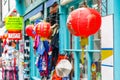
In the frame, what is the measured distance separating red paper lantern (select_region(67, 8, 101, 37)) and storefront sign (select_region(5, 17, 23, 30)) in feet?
25.3

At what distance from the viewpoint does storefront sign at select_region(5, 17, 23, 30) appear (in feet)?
39.9

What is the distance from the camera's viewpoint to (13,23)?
12.2m

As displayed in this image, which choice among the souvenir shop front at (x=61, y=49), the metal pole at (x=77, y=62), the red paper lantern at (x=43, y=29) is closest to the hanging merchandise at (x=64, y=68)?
the souvenir shop front at (x=61, y=49)

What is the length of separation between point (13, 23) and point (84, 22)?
26.1 ft

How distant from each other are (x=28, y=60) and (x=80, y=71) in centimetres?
563

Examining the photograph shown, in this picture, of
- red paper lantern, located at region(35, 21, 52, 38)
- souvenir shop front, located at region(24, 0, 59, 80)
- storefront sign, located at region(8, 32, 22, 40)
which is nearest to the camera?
red paper lantern, located at region(35, 21, 52, 38)

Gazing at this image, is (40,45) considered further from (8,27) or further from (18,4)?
(18,4)

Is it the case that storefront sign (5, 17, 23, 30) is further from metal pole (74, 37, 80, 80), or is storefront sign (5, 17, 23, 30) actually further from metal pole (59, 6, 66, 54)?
metal pole (74, 37, 80, 80)

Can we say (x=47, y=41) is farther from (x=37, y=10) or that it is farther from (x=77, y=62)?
(x=37, y=10)

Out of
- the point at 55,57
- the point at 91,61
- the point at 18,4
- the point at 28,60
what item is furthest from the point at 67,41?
the point at 18,4

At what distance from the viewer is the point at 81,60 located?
6578 mm

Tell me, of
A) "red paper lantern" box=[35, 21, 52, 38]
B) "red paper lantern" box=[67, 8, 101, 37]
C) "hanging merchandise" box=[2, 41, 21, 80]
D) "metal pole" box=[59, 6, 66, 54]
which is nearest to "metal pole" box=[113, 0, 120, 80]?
"red paper lantern" box=[67, 8, 101, 37]

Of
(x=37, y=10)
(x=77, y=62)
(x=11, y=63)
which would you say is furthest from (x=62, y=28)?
(x=11, y=63)

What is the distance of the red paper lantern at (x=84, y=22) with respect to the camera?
444 cm
